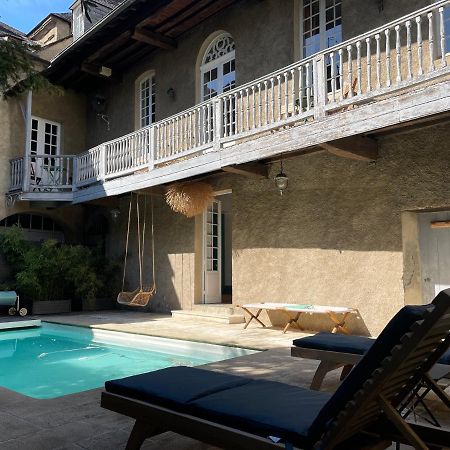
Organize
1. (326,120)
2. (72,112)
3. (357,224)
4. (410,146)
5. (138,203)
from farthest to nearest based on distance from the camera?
(72,112) < (138,203) < (357,224) < (410,146) < (326,120)

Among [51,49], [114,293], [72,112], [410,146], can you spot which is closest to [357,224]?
[410,146]

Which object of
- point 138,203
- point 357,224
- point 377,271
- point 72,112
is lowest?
point 377,271

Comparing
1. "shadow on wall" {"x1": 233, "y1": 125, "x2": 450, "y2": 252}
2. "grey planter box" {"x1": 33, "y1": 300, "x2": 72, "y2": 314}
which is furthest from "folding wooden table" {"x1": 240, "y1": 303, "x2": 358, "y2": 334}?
"grey planter box" {"x1": 33, "y1": 300, "x2": 72, "y2": 314}

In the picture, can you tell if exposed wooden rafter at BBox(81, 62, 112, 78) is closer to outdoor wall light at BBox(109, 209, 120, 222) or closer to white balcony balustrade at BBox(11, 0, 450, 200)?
white balcony balustrade at BBox(11, 0, 450, 200)

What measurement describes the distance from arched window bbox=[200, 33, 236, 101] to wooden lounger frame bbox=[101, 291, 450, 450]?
8.86m

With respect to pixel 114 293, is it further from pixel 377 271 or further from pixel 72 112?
pixel 377 271

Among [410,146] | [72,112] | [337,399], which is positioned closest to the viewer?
[337,399]

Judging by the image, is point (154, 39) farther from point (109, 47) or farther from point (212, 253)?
point (212, 253)

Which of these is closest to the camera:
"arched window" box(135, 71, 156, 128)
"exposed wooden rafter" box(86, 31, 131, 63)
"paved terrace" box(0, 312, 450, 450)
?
"paved terrace" box(0, 312, 450, 450)

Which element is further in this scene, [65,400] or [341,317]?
[341,317]

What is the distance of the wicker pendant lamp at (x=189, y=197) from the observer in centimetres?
1009

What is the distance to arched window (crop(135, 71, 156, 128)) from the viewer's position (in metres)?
Answer: 12.5

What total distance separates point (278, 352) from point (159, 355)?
217 cm

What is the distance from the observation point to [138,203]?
12.4 meters
